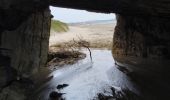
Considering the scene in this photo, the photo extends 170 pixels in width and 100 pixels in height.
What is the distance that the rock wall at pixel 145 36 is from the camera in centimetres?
1498

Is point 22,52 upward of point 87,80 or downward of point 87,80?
upward

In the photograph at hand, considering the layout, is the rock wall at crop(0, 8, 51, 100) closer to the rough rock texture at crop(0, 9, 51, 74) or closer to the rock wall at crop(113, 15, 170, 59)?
the rough rock texture at crop(0, 9, 51, 74)

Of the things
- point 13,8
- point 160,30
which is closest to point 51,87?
point 13,8

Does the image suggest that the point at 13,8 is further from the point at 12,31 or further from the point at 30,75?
the point at 30,75

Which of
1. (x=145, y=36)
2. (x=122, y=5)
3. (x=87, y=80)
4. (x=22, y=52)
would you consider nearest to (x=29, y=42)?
(x=22, y=52)

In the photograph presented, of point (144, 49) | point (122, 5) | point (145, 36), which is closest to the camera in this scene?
point (122, 5)

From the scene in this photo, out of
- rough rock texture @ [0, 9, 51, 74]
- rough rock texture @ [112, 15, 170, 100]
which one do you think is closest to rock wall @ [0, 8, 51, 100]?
rough rock texture @ [0, 9, 51, 74]

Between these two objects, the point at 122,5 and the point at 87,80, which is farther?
the point at 87,80

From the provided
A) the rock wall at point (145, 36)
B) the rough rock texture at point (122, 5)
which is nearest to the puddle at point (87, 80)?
the rock wall at point (145, 36)

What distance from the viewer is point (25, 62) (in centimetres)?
1127

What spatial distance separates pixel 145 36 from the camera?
15602 mm

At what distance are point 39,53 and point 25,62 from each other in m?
0.72

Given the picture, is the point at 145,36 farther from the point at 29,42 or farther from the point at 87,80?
the point at 29,42

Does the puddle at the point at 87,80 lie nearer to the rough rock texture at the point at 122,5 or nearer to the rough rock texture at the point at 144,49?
the rough rock texture at the point at 144,49
